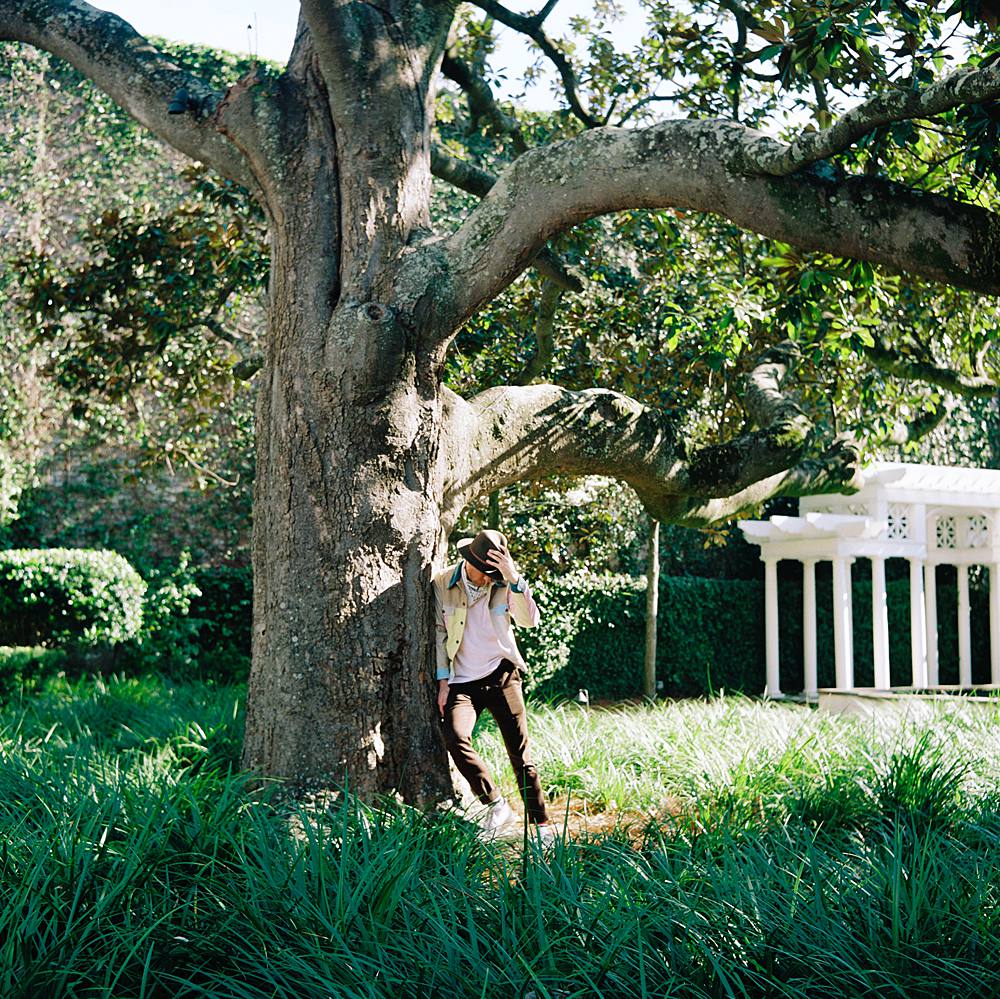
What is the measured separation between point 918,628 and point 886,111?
11.4m

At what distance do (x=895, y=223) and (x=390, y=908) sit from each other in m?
3.61

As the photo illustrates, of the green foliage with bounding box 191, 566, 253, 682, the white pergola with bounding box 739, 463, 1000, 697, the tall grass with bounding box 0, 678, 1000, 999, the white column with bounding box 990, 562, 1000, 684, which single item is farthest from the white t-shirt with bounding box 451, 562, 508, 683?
the white column with bounding box 990, 562, 1000, 684

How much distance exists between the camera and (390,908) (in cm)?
347

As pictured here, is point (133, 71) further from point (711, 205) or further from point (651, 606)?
point (651, 606)

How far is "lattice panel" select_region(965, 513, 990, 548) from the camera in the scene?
15.6 m

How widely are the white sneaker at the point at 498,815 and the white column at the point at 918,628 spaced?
33.8 ft

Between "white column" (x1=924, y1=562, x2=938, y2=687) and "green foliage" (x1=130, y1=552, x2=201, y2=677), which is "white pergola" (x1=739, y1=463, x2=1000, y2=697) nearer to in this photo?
"white column" (x1=924, y1=562, x2=938, y2=687)

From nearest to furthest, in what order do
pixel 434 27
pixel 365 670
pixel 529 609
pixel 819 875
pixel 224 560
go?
pixel 819 875 < pixel 365 670 < pixel 529 609 < pixel 434 27 < pixel 224 560

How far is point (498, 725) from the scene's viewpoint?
5.79m

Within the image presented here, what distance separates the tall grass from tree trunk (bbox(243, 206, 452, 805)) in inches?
12.9

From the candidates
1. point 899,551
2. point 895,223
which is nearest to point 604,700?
point 899,551

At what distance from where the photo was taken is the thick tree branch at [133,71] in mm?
6414

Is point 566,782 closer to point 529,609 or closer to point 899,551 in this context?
point 529,609

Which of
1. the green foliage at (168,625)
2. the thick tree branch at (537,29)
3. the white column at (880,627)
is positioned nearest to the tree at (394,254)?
the thick tree branch at (537,29)
